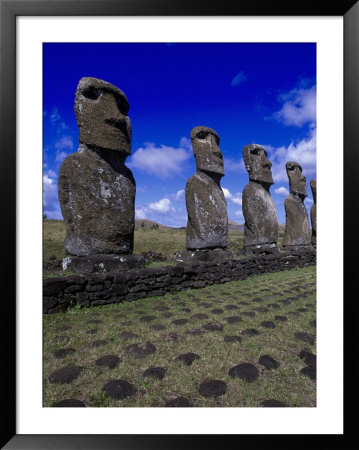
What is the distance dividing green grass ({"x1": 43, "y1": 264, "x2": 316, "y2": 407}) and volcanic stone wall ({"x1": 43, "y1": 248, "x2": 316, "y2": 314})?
6.6 inches

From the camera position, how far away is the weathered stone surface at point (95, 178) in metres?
4.75

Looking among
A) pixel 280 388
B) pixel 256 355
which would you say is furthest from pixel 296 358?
pixel 280 388

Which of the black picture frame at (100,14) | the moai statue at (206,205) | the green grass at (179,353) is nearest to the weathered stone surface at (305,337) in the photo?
the green grass at (179,353)

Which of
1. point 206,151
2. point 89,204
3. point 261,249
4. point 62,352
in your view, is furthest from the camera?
point 261,249

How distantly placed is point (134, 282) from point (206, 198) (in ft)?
11.4

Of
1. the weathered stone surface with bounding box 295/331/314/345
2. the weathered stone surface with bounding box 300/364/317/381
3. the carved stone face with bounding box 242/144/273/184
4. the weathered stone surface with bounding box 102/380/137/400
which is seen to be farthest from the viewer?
the carved stone face with bounding box 242/144/273/184

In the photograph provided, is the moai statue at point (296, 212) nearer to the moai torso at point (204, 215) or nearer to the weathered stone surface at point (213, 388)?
the moai torso at point (204, 215)

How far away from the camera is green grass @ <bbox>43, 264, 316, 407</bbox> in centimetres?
199

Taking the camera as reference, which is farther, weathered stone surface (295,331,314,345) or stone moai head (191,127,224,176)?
stone moai head (191,127,224,176)

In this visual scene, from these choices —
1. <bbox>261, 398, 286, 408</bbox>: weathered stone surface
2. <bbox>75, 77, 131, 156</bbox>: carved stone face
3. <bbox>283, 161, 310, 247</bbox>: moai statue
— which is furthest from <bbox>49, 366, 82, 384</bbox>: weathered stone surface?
<bbox>283, 161, 310, 247</bbox>: moai statue

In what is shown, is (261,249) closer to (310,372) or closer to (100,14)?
(310,372)

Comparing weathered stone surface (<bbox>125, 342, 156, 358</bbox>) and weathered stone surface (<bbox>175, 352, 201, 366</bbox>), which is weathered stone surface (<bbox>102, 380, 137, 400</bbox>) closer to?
weathered stone surface (<bbox>125, 342, 156, 358</bbox>)

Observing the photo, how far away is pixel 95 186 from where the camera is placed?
4.83 metres

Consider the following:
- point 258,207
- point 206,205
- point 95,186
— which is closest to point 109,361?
point 95,186
